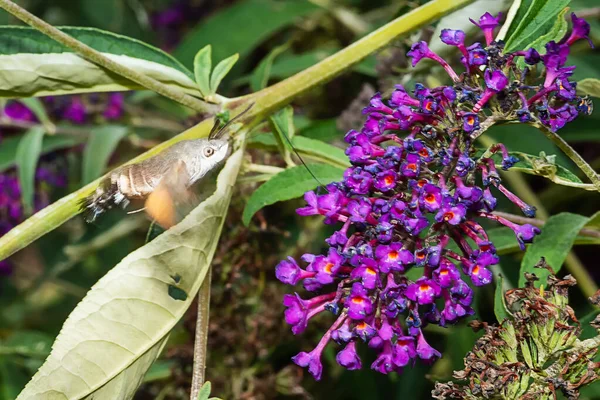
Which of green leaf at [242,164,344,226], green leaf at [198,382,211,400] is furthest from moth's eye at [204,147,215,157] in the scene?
green leaf at [198,382,211,400]

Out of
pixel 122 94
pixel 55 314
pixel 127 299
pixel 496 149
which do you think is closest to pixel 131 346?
pixel 127 299

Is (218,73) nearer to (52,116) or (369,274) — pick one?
(369,274)

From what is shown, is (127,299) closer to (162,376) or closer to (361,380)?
(162,376)

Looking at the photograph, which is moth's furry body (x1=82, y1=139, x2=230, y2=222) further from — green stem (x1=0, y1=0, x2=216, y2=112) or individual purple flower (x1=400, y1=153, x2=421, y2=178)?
individual purple flower (x1=400, y1=153, x2=421, y2=178)

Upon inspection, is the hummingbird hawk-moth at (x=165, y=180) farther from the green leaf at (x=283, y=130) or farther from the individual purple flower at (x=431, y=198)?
the individual purple flower at (x=431, y=198)

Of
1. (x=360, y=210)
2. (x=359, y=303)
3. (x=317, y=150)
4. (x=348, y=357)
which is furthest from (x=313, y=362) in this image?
(x=317, y=150)

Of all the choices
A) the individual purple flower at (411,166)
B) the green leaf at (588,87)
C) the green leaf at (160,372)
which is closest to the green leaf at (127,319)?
the individual purple flower at (411,166)
